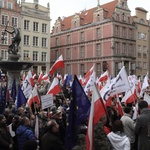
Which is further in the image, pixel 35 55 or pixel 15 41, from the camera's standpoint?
pixel 35 55

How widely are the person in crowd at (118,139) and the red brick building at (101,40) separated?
37.7 metres

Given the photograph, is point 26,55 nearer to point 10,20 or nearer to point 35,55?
point 35,55

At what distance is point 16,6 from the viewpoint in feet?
146

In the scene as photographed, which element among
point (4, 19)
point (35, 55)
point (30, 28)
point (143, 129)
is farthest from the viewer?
point (35, 55)

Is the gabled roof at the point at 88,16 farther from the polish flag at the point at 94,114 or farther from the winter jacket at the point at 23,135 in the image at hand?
the polish flag at the point at 94,114

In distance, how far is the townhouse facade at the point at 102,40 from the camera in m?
43.4

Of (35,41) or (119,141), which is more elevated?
(35,41)

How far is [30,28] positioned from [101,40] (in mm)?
12055

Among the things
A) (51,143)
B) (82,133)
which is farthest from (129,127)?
(51,143)

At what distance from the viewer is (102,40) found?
146ft

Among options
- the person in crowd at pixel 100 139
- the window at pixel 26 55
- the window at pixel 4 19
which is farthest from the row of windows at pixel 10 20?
the person in crowd at pixel 100 139

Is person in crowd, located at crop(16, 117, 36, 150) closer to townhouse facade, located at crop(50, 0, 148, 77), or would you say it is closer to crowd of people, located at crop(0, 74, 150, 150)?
crowd of people, located at crop(0, 74, 150, 150)

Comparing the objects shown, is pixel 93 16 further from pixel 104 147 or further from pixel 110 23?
pixel 104 147

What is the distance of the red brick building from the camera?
142ft
